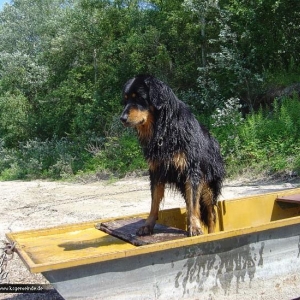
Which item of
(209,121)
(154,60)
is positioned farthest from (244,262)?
(154,60)

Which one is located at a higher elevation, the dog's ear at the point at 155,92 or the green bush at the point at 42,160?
the dog's ear at the point at 155,92

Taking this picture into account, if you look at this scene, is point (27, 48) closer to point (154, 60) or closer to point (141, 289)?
point (154, 60)

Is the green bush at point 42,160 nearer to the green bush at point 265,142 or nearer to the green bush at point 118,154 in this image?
the green bush at point 118,154

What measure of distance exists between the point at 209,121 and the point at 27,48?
17.6 m

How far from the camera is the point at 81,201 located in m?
10.0

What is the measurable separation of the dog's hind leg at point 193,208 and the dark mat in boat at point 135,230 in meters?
0.11

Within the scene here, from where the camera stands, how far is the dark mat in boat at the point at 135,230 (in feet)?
11.8

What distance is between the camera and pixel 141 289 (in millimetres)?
3031

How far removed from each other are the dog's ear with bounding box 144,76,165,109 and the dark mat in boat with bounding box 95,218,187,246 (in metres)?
1.08

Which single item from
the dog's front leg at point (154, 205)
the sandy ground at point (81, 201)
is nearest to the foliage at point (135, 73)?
the sandy ground at point (81, 201)

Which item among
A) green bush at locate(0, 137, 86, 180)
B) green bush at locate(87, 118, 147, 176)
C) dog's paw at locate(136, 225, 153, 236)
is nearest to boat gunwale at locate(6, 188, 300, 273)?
dog's paw at locate(136, 225, 153, 236)

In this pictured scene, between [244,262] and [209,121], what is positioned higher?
[209,121]

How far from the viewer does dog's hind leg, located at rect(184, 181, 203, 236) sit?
365cm

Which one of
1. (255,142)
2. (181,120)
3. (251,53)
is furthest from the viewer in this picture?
(251,53)
